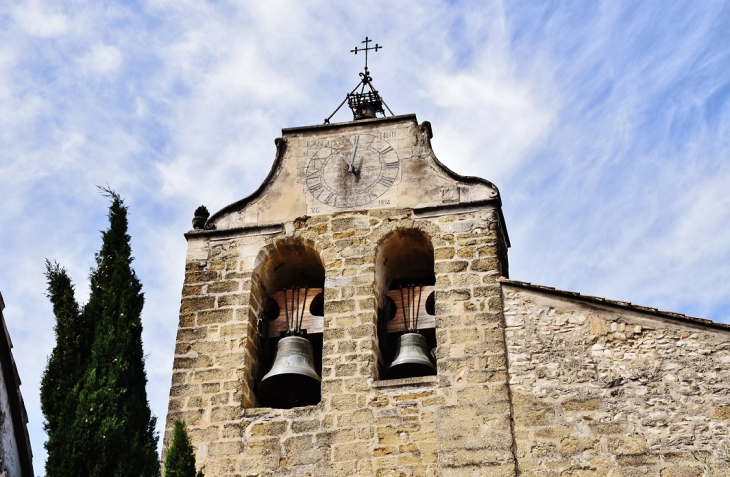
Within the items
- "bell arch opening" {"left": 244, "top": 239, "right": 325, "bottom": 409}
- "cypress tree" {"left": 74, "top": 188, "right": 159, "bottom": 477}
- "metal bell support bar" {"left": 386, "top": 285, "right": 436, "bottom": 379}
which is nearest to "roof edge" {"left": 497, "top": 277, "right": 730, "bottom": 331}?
"metal bell support bar" {"left": 386, "top": 285, "right": 436, "bottom": 379}

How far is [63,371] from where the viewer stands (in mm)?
10977

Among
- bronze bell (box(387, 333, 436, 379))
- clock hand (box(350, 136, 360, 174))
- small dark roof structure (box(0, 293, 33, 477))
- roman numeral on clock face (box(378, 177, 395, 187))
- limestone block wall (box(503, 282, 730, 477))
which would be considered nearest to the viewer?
small dark roof structure (box(0, 293, 33, 477))

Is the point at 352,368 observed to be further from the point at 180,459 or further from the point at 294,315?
the point at 180,459

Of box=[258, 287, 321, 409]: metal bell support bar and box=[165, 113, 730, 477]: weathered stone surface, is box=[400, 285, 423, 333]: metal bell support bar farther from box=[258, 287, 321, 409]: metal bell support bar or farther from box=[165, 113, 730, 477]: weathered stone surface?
box=[258, 287, 321, 409]: metal bell support bar

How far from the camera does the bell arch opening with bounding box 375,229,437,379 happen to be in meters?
12.6

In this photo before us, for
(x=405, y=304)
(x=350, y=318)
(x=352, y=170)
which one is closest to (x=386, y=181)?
(x=352, y=170)

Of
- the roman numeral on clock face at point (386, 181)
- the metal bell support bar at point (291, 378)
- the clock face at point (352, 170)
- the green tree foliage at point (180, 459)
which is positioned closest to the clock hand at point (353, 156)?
the clock face at point (352, 170)

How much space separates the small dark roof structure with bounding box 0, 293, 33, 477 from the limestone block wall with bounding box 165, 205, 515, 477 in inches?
56.8

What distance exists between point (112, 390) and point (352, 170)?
13.0 ft

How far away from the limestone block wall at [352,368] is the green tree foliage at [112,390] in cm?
136

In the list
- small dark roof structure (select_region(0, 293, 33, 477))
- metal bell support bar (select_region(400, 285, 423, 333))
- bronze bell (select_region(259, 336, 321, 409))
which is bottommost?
small dark roof structure (select_region(0, 293, 33, 477))

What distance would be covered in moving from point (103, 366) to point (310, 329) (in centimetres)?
258

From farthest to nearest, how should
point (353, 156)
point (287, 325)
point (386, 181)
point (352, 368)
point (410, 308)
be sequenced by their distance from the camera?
point (353, 156) < point (386, 181) < point (287, 325) < point (410, 308) < point (352, 368)

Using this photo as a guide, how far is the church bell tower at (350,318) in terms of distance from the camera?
469 inches
